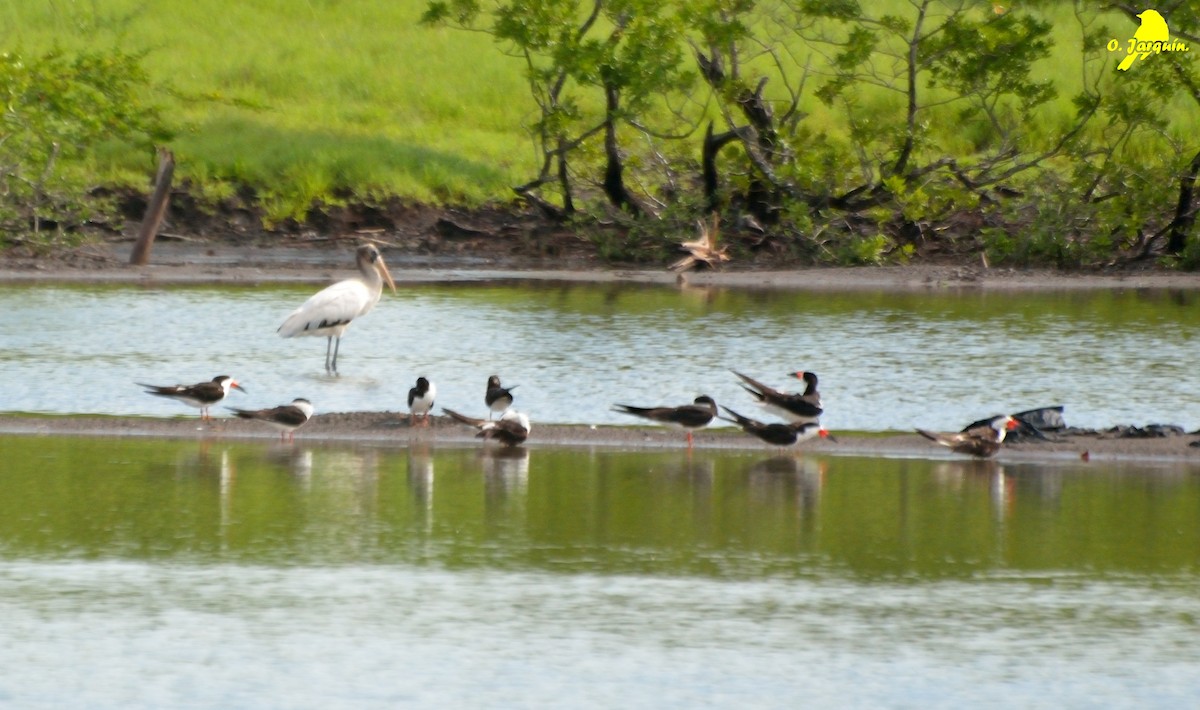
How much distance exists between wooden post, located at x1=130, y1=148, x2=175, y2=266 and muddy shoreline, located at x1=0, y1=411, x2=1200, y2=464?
14425mm

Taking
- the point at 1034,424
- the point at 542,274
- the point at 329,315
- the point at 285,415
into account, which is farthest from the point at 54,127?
the point at 1034,424

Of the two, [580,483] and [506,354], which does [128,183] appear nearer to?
[506,354]

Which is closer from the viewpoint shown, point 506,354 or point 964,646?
point 964,646

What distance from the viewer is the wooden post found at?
2906 centimetres

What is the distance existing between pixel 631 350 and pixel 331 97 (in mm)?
23680

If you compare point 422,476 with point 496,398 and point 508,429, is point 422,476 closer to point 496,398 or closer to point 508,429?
point 508,429

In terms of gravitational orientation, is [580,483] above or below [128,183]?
below

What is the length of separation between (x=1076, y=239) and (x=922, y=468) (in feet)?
55.5

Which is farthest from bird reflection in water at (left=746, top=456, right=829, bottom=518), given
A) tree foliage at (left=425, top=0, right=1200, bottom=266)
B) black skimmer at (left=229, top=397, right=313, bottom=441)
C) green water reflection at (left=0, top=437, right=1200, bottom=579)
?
tree foliage at (left=425, top=0, right=1200, bottom=266)

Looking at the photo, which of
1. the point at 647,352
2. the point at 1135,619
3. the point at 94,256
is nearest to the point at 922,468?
the point at 1135,619

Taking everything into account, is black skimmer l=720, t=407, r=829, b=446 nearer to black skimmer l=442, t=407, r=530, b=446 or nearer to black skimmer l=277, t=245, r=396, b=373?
black skimmer l=442, t=407, r=530, b=446

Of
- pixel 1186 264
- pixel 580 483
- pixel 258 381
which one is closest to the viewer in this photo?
pixel 580 483

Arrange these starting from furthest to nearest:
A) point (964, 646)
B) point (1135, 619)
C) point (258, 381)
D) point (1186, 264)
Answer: point (1186, 264), point (258, 381), point (1135, 619), point (964, 646)

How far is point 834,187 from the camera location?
2975cm
